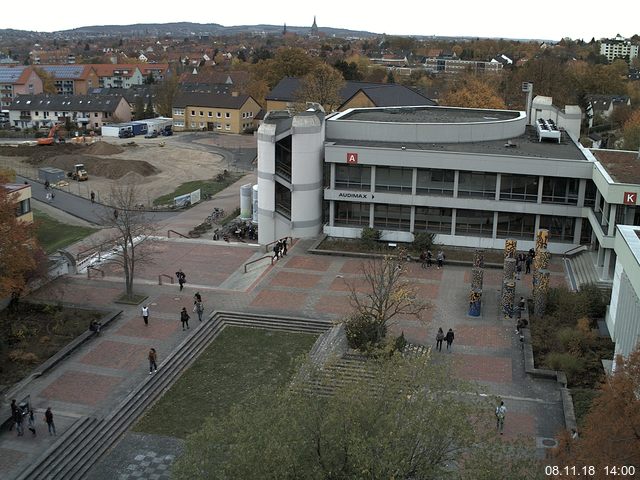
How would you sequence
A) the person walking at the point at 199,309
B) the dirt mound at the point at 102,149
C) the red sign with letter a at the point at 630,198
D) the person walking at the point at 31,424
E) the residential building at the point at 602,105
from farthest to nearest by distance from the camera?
1. the residential building at the point at 602,105
2. the dirt mound at the point at 102,149
3. the red sign with letter a at the point at 630,198
4. the person walking at the point at 199,309
5. the person walking at the point at 31,424

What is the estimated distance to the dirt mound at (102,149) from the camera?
284 feet

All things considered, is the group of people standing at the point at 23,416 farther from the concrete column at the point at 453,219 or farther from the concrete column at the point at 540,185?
the concrete column at the point at 540,185

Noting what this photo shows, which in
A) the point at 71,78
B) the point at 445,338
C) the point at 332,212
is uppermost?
the point at 71,78

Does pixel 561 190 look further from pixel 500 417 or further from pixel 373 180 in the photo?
pixel 500 417

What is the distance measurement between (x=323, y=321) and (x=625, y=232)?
13.9 meters

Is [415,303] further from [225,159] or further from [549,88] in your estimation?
[549,88]

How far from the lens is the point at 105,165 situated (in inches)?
3017

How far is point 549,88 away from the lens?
9288 centimetres

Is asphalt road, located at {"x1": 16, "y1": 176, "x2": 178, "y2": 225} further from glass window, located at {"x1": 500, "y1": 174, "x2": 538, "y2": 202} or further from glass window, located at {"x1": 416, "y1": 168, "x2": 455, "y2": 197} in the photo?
glass window, located at {"x1": 500, "y1": 174, "x2": 538, "y2": 202}

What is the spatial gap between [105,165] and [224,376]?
174 ft

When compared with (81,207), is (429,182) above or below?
above

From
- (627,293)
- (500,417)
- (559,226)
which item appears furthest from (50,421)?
(559,226)

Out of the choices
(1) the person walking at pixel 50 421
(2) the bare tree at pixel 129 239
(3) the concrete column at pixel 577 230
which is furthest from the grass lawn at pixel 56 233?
(3) the concrete column at pixel 577 230
